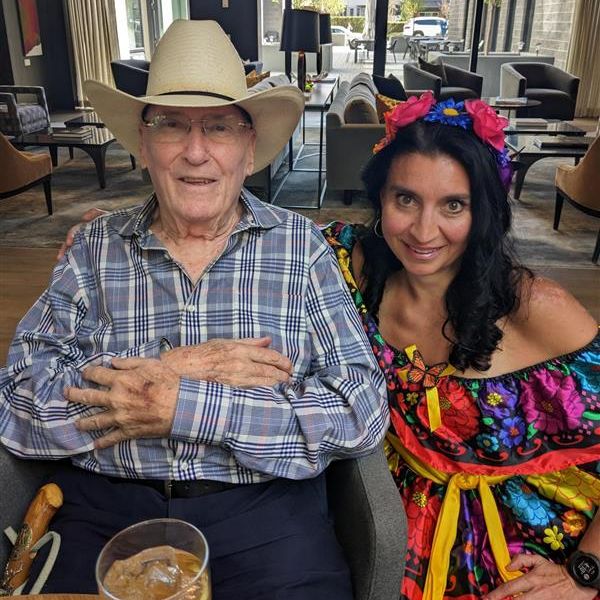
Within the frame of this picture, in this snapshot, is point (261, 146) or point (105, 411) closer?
point (105, 411)

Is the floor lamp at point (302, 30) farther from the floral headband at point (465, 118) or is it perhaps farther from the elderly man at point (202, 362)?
the floral headband at point (465, 118)

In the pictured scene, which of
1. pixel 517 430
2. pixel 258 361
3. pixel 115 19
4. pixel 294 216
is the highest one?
pixel 115 19

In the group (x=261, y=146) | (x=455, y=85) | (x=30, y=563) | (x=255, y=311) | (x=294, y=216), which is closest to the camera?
(x=30, y=563)

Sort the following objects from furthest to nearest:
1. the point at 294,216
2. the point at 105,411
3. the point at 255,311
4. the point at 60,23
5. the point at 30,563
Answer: the point at 60,23, the point at 294,216, the point at 255,311, the point at 105,411, the point at 30,563

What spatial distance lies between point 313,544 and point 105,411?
1.54 ft

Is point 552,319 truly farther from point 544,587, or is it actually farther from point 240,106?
point 240,106

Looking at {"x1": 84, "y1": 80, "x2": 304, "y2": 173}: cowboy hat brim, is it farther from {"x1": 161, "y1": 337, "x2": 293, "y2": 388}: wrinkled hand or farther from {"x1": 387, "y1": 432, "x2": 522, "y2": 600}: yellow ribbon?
{"x1": 387, "y1": 432, "x2": 522, "y2": 600}: yellow ribbon

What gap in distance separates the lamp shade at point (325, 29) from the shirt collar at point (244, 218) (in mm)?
6638

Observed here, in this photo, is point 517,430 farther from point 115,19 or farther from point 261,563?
point 115,19

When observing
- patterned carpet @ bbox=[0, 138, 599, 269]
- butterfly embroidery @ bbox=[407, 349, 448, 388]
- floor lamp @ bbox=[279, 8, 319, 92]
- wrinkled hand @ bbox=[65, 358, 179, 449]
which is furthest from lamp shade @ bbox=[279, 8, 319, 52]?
wrinkled hand @ bbox=[65, 358, 179, 449]

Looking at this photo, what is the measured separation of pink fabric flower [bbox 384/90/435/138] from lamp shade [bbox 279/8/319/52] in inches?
237

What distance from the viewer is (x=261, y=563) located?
1.09 metres

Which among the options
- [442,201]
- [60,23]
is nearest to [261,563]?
[442,201]

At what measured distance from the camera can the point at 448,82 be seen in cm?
834
